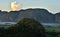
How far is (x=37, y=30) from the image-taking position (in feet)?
16.5

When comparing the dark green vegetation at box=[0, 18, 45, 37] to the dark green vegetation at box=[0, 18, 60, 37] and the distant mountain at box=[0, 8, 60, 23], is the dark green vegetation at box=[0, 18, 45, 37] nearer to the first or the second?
the dark green vegetation at box=[0, 18, 60, 37]

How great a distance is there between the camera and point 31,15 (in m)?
5.91

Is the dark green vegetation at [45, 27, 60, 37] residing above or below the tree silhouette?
below

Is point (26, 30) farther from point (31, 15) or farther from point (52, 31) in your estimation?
point (31, 15)

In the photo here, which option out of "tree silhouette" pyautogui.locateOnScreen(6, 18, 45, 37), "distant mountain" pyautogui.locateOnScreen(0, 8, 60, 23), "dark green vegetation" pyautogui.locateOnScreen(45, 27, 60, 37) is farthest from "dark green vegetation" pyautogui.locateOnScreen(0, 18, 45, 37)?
"distant mountain" pyautogui.locateOnScreen(0, 8, 60, 23)

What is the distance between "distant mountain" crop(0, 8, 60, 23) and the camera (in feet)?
19.4

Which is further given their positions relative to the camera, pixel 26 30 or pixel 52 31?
pixel 52 31

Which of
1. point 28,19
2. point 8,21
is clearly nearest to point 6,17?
point 8,21

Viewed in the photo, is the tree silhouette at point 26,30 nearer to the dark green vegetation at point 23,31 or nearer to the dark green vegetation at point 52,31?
the dark green vegetation at point 23,31

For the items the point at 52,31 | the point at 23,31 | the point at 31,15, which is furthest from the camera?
the point at 31,15

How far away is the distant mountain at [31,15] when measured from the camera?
5898 millimetres

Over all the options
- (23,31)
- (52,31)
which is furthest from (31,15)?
(23,31)

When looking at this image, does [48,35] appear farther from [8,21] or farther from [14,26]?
[8,21]

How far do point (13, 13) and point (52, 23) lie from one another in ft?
3.90
